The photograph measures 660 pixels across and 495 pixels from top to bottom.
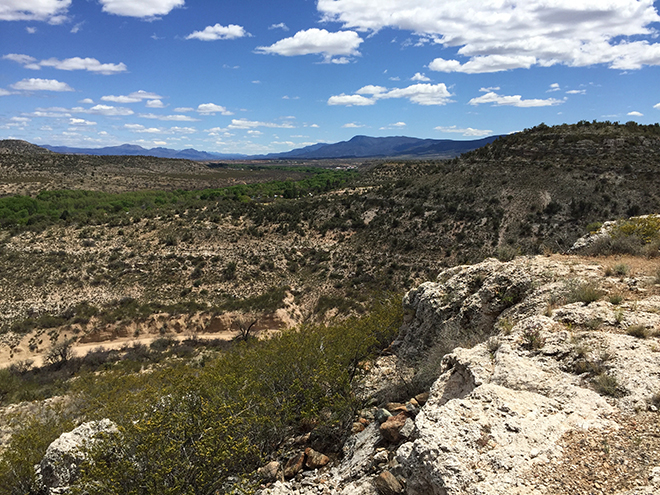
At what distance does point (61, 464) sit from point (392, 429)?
22.9 feet

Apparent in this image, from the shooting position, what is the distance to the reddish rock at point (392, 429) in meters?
5.69

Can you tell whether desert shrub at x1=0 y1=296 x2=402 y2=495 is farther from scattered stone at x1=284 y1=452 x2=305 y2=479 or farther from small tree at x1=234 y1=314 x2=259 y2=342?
small tree at x1=234 y1=314 x2=259 y2=342

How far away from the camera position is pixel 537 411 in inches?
175

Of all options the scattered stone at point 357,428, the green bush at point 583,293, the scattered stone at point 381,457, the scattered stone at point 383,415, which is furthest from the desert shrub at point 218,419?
the green bush at point 583,293

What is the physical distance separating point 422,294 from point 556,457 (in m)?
7.14

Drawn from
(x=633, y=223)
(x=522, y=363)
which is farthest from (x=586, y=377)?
(x=633, y=223)

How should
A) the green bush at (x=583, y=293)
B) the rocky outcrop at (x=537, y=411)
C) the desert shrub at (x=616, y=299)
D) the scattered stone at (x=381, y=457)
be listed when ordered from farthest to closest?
the green bush at (x=583, y=293) < the desert shrub at (x=616, y=299) < the scattered stone at (x=381, y=457) < the rocky outcrop at (x=537, y=411)

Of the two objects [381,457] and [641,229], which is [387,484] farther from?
[641,229]

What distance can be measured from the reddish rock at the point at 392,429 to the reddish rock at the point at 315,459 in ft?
4.02

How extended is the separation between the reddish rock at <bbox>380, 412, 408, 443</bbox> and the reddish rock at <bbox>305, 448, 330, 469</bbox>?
1.23 metres

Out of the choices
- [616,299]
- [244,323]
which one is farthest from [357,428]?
[244,323]

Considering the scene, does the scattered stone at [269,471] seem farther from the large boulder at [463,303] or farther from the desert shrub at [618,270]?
the desert shrub at [618,270]

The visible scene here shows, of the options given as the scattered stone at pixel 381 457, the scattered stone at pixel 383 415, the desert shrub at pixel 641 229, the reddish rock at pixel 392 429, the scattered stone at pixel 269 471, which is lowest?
the scattered stone at pixel 269 471

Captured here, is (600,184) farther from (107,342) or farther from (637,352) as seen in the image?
(107,342)
